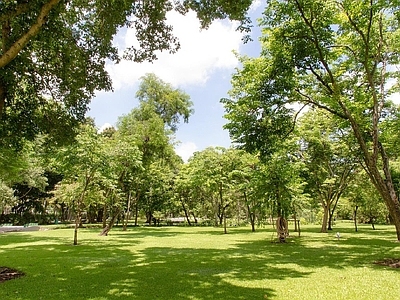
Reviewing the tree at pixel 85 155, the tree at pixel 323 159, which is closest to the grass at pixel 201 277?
the tree at pixel 85 155

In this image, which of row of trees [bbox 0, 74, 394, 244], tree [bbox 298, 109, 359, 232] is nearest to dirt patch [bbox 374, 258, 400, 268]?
row of trees [bbox 0, 74, 394, 244]

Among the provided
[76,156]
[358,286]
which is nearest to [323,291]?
[358,286]

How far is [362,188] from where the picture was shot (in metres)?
30.1

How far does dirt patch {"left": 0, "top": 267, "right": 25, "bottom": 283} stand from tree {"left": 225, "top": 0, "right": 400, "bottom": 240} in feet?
32.2

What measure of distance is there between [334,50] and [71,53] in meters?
10.8

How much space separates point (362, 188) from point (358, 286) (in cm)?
2562

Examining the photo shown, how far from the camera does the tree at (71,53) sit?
8164mm

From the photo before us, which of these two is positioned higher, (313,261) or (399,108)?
(399,108)

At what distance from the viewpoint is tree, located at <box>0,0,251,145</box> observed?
816 cm

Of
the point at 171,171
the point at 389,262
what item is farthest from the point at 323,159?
Result: the point at 171,171

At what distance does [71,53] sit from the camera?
893cm

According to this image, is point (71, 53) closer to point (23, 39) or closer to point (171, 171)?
point (23, 39)

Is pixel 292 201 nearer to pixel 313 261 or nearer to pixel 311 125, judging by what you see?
pixel 313 261

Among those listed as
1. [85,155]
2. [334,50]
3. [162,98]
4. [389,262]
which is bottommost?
[389,262]
